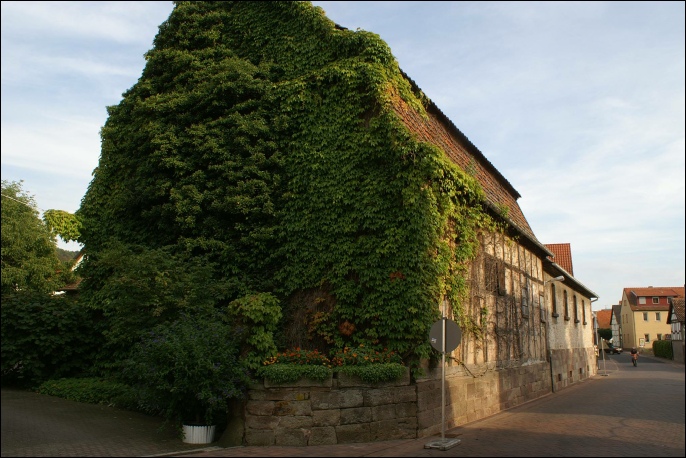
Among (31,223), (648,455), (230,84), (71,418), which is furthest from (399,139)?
(31,223)

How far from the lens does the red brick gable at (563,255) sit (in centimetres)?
3203

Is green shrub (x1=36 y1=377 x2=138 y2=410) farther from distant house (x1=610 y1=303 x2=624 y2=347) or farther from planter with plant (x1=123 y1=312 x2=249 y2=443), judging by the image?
distant house (x1=610 y1=303 x2=624 y2=347)

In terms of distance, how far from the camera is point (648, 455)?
8297mm

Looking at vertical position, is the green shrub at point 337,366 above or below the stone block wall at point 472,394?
above

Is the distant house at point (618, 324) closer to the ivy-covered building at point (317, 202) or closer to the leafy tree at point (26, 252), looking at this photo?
the ivy-covered building at point (317, 202)

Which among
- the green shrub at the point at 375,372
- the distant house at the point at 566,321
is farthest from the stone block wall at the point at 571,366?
the green shrub at the point at 375,372

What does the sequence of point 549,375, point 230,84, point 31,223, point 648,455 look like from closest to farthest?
point 648,455, point 230,84, point 549,375, point 31,223

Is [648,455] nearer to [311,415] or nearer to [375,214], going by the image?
[311,415]

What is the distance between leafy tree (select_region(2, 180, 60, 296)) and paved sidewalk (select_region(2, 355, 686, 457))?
17.1 meters

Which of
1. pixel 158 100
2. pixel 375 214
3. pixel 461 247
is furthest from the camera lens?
pixel 158 100

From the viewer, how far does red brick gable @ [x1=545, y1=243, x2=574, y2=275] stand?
32.0 m

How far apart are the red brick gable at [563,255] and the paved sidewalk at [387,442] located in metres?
19.2

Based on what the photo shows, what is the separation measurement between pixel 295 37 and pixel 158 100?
13.5ft

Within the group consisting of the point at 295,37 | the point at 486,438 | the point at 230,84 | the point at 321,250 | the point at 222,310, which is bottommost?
the point at 486,438
